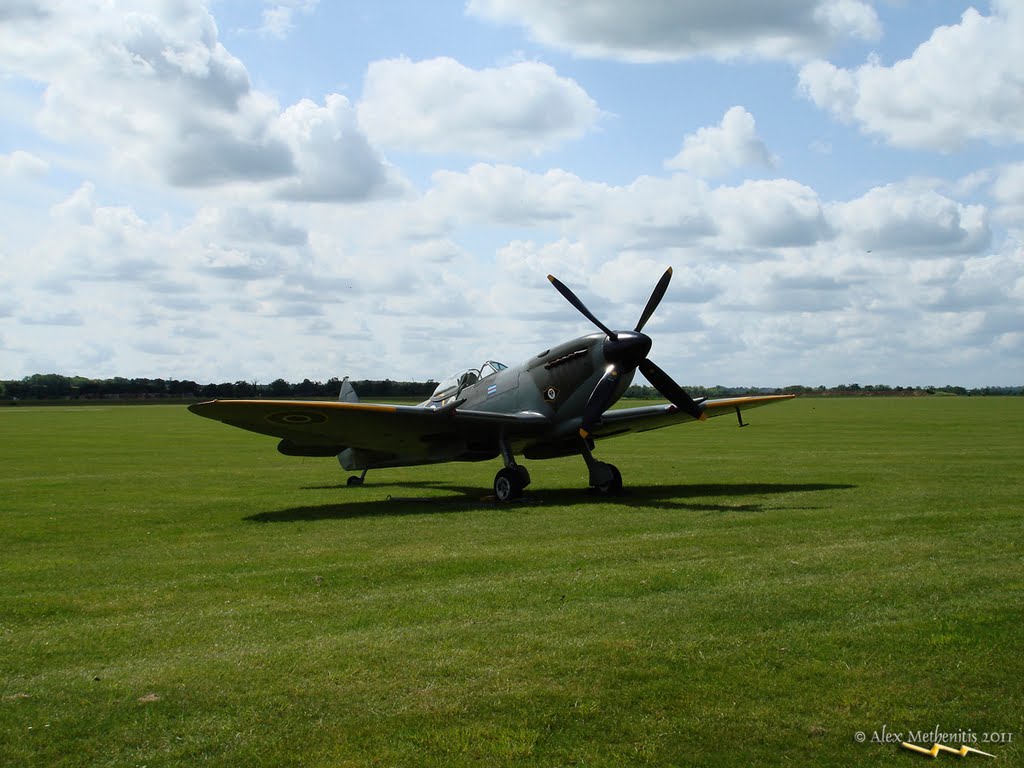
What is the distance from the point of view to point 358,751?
15.4 feet

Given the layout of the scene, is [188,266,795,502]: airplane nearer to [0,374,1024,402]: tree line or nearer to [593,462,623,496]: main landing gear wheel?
[593,462,623,496]: main landing gear wheel

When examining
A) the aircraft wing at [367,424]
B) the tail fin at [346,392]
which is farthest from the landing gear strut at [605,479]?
the tail fin at [346,392]

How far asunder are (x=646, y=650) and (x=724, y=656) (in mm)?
514

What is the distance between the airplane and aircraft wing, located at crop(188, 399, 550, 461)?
19 millimetres

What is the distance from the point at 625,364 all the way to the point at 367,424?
4.76 meters

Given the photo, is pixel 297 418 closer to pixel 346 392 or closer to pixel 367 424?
pixel 367 424

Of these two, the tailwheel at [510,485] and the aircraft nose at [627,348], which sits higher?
the aircraft nose at [627,348]

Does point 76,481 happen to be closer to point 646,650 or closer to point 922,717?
point 646,650

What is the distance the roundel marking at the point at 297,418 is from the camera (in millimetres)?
15430

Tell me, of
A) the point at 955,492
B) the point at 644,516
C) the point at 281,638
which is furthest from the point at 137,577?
the point at 955,492

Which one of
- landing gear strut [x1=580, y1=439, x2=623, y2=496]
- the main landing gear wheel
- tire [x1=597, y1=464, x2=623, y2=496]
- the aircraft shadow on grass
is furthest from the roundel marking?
tire [x1=597, y1=464, x2=623, y2=496]

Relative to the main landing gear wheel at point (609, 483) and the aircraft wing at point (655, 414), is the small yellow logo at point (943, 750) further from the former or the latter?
the aircraft wing at point (655, 414)

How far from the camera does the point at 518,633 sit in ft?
21.9

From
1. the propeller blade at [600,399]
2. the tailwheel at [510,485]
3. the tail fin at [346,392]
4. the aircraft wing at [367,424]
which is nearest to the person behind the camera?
the aircraft wing at [367,424]
